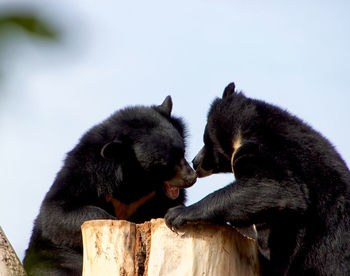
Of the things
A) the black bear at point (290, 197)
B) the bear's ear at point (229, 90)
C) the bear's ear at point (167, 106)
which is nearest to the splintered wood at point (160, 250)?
the black bear at point (290, 197)

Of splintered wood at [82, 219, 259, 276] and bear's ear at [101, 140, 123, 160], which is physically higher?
bear's ear at [101, 140, 123, 160]

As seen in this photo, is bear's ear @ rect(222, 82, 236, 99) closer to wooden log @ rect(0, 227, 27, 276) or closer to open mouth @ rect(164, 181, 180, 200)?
open mouth @ rect(164, 181, 180, 200)

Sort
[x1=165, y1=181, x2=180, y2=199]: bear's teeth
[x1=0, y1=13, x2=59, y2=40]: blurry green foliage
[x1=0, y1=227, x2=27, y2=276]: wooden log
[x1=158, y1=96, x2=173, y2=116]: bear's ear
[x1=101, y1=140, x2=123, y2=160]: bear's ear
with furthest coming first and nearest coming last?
[x1=158, y1=96, x2=173, y2=116]: bear's ear
[x1=165, y1=181, x2=180, y2=199]: bear's teeth
[x1=101, y1=140, x2=123, y2=160]: bear's ear
[x1=0, y1=227, x2=27, y2=276]: wooden log
[x1=0, y1=13, x2=59, y2=40]: blurry green foliage

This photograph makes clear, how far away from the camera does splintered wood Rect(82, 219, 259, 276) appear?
13.6ft

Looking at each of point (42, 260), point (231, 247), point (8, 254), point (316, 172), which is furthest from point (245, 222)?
point (42, 260)

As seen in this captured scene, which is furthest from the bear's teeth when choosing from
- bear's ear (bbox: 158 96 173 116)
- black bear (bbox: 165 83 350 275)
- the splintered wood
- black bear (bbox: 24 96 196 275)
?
the splintered wood

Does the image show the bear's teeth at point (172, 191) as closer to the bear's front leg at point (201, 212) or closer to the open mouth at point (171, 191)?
the open mouth at point (171, 191)

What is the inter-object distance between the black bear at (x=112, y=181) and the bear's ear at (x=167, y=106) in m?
0.03

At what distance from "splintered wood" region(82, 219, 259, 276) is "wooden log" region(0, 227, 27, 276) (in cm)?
59

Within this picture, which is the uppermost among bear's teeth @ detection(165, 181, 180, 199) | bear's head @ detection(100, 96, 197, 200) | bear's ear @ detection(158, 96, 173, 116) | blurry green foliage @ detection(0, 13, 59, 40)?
bear's ear @ detection(158, 96, 173, 116)

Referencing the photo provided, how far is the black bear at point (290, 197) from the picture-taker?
4.90 meters

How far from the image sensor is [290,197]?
4949mm

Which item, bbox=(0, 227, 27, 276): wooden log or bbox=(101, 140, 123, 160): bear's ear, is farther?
bbox=(101, 140, 123, 160): bear's ear

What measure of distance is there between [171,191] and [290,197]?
2088 millimetres
